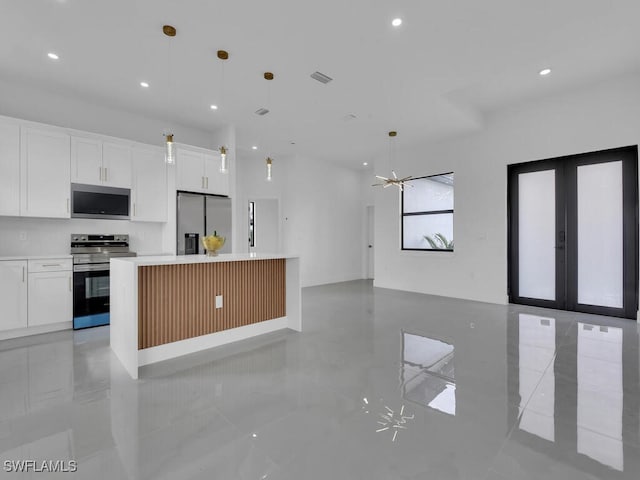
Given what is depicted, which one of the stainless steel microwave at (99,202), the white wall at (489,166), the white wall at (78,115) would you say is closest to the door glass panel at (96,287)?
the stainless steel microwave at (99,202)

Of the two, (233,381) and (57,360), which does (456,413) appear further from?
(57,360)

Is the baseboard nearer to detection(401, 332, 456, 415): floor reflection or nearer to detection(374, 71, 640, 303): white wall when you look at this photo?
detection(401, 332, 456, 415): floor reflection

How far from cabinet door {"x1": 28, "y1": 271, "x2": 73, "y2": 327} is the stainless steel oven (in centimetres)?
8

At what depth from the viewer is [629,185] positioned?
4.37 metres

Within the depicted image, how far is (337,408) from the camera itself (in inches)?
81.1

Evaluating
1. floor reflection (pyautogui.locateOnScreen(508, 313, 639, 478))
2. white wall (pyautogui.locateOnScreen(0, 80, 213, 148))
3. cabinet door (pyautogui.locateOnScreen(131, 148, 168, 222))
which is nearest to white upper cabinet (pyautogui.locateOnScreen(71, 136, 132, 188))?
cabinet door (pyautogui.locateOnScreen(131, 148, 168, 222))

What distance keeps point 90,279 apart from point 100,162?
1.60 m

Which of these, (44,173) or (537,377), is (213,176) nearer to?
(44,173)

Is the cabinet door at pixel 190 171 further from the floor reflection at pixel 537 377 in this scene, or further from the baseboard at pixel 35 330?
the floor reflection at pixel 537 377

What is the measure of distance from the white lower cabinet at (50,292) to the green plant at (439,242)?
6.11 metres

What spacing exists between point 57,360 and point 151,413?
5.51ft

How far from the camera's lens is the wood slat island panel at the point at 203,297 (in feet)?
9.24
